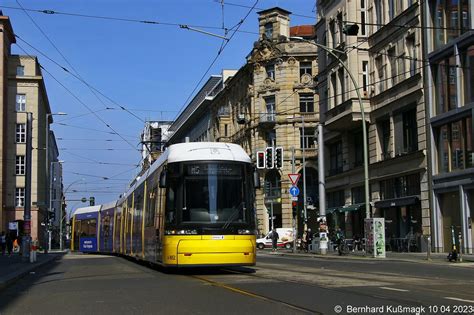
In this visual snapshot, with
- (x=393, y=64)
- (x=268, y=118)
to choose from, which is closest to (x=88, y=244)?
(x=393, y=64)

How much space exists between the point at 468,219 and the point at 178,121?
251ft

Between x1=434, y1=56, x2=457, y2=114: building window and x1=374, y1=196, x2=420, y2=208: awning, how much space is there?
517 cm

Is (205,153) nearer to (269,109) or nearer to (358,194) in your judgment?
(358,194)

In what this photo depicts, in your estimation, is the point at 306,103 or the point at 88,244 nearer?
the point at 88,244

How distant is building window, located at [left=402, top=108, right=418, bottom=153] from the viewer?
122 ft

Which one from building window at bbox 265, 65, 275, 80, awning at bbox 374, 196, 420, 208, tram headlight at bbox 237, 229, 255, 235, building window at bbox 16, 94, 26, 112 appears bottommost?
tram headlight at bbox 237, 229, 255, 235

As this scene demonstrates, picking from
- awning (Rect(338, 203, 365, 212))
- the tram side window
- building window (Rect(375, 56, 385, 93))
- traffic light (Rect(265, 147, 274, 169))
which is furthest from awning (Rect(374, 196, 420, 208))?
the tram side window

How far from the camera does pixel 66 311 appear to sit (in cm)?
1043

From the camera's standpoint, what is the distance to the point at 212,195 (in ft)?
54.7

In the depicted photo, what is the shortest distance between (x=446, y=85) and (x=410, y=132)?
4357 mm

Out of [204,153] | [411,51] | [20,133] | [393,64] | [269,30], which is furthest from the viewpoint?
[20,133]

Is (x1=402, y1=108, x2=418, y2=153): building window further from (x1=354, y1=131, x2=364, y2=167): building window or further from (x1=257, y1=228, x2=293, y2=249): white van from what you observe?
(x1=257, y1=228, x2=293, y2=249): white van

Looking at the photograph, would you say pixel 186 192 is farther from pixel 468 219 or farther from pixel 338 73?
pixel 338 73

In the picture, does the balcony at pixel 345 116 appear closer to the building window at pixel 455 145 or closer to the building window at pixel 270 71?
the building window at pixel 455 145
